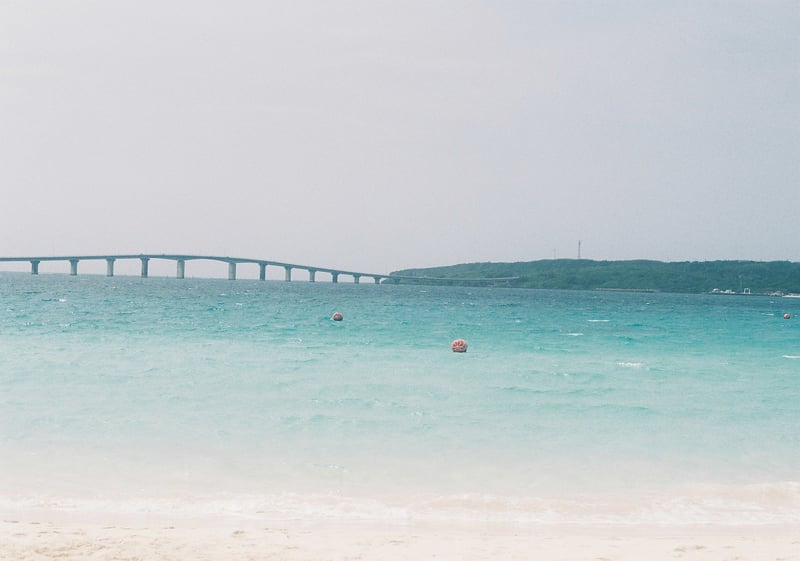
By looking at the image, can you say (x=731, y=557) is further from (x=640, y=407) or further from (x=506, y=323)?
(x=506, y=323)

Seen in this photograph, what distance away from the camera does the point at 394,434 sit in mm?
14477

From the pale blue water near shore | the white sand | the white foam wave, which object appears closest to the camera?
the white sand

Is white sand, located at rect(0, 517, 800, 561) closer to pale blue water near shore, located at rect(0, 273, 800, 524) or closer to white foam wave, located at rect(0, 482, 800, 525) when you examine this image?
white foam wave, located at rect(0, 482, 800, 525)

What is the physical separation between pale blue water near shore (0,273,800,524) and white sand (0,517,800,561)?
633 millimetres

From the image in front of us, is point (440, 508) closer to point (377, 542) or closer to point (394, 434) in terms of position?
point (377, 542)

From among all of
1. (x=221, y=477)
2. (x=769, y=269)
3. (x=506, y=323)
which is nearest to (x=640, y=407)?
(x=221, y=477)

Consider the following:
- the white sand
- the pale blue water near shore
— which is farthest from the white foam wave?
the white sand

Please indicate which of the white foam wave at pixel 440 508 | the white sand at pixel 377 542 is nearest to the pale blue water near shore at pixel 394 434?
the white foam wave at pixel 440 508

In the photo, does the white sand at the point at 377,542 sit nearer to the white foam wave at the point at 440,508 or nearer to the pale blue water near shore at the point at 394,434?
the white foam wave at the point at 440,508

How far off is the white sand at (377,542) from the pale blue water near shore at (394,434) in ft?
2.08

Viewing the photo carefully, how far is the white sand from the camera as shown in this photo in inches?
289

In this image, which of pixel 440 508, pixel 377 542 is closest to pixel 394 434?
pixel 440 508

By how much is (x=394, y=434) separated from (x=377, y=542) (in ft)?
21.4

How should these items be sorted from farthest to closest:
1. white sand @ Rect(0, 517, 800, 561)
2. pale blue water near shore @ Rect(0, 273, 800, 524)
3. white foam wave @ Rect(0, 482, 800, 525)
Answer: pale blue water near shore @ Rect(0, 273, 800, 524), white foam wave @ Rect(0, 482, 800, 525), white sand @ Rect(0, 517, 800, 561)
